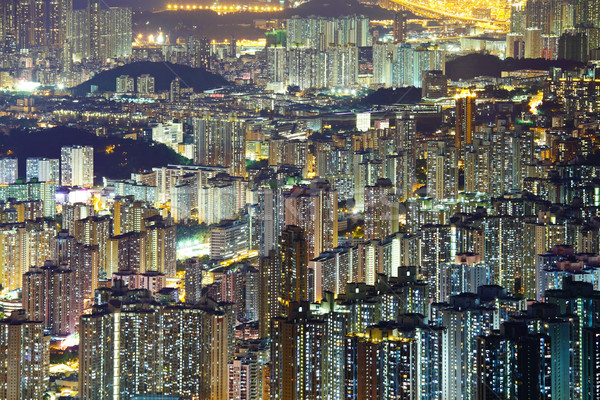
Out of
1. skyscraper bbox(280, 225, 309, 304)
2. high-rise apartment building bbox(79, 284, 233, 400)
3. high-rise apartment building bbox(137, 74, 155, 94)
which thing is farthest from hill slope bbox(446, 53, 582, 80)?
high-rise apartment building bbox(79, 284, 233, 400)

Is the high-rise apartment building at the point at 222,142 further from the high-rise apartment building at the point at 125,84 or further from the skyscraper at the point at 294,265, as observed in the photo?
the skyscraper at the point at 294,265

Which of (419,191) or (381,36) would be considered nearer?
(419,191)

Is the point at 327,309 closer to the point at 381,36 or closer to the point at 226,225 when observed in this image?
the point at 226,225

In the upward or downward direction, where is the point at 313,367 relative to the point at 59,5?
downward

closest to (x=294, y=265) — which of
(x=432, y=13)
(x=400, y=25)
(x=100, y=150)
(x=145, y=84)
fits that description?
(x=100, y=150)

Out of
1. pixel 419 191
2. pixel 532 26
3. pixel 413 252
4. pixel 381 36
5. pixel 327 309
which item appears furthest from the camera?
pixel 381 36

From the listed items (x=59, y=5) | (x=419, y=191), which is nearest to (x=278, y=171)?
(x=419, y=191)
